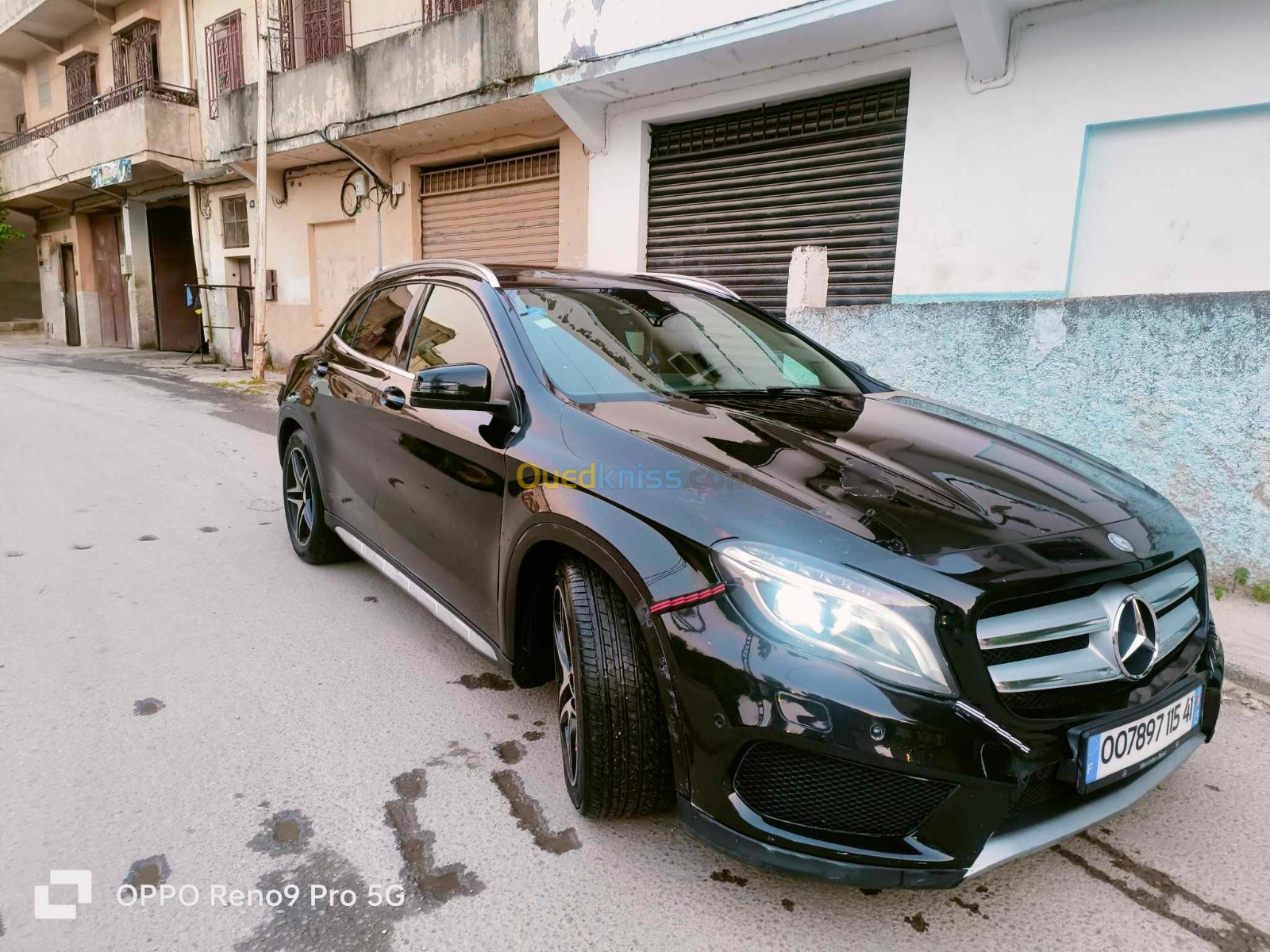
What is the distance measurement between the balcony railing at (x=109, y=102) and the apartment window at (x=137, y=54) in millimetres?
350

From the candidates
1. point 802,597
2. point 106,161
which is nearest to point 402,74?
point 106,161

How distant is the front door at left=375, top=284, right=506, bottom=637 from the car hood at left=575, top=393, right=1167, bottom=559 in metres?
0.50

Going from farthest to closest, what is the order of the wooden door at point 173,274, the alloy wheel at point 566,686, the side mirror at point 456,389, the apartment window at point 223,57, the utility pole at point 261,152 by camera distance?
the wooden door at point 173,274 < the apartment window at point 223,57 < the utility pole at point 261,152 < the side mirror at point 456,389 < the alloy wheel at point 566,686

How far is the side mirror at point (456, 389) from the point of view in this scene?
2523 millimetres

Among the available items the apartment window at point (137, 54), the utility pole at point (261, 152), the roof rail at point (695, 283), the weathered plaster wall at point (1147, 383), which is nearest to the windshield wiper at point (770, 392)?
the roof rail at point (695, 283)

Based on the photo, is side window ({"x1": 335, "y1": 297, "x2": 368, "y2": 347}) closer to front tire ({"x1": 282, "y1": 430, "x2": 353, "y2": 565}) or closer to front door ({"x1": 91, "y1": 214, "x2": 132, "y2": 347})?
front tire ({"x1": 282, "y1": 430, "x2": 353, "y2": 565})

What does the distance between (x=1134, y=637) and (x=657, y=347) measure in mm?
1727

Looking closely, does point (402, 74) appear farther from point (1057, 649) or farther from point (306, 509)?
point (1057, 649)

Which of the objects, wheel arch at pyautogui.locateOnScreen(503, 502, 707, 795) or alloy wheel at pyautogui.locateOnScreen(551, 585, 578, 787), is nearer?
wheel arch at pyautogui.locateOnScreen(503, 502, 707, 795)

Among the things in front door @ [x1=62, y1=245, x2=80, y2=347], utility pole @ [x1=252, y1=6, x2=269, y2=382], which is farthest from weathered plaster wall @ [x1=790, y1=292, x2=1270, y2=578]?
front door @ [x1=62, y1=245, x2=80, y2=347]

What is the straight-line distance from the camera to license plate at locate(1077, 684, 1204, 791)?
1.74 meters

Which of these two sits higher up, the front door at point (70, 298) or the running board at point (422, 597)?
the front door at point (70, 298)

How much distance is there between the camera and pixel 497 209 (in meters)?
11.4

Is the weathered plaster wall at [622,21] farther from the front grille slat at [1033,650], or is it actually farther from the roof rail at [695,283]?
the front grille slat at [1033,650]
